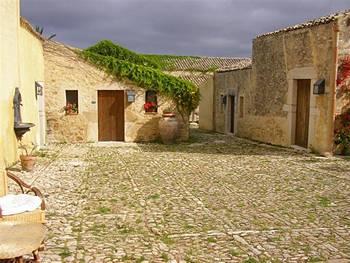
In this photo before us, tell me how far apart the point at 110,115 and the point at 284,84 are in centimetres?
650

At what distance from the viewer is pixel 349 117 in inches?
434

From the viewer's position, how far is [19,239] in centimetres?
324

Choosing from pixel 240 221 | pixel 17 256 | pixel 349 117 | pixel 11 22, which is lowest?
pixel 240 221

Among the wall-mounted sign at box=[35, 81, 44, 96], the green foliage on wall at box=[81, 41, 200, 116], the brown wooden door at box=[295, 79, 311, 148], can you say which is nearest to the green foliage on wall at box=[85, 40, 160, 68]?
the green foliage on wall at box=[81, 41, 200, 116]

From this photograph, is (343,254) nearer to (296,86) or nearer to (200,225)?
(200,225)

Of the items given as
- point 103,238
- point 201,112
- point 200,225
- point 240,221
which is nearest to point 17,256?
point 103,238

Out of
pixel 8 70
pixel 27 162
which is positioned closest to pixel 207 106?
pixel 8 70

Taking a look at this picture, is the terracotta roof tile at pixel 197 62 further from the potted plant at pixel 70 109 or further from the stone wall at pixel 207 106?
the potted plant at pixel 70 109

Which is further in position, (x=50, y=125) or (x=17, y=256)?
(x=50, y=125)

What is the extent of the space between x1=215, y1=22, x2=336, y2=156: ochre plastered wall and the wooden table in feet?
31.0

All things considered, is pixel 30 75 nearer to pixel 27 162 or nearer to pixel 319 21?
pixel 27 162

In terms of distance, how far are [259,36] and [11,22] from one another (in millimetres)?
9254

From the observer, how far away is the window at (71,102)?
48.7 feet

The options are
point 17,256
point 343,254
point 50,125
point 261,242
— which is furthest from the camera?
point 50,125
